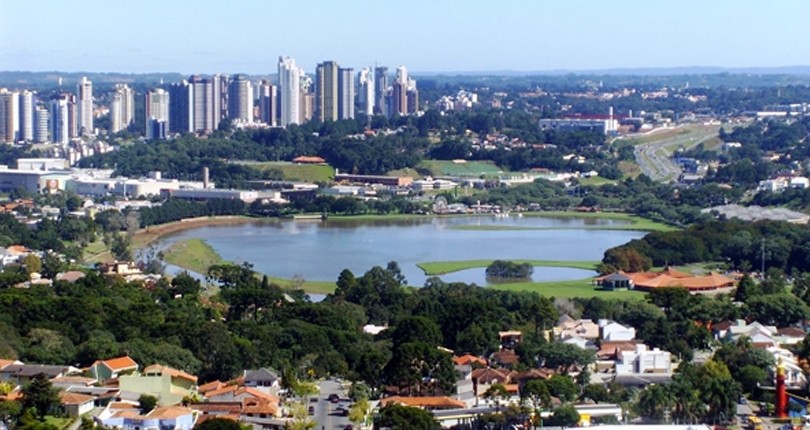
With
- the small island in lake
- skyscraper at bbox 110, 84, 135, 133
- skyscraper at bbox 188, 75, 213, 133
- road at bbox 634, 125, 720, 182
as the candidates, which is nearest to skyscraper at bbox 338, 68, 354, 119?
skyscraper at bbox 188, 75, 213, 133

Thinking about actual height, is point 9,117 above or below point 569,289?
above

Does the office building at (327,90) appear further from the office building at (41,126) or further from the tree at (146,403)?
the tree at (146,403)

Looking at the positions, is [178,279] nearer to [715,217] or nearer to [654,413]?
[654,413]

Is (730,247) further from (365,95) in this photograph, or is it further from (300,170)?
(365,95)

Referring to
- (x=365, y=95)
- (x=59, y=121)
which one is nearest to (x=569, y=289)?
(x=59, y=121)

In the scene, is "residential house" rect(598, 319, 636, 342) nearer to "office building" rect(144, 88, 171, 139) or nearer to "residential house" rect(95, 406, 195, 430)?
"residential house" rect(95, 406, 195, 430)

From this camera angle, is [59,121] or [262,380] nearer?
[262,380]

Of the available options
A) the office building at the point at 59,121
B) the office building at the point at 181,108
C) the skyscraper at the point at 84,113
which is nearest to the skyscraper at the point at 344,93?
the office building at the point at 181,108

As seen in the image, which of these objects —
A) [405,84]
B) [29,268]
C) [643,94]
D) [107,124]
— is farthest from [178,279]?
[643,94]
